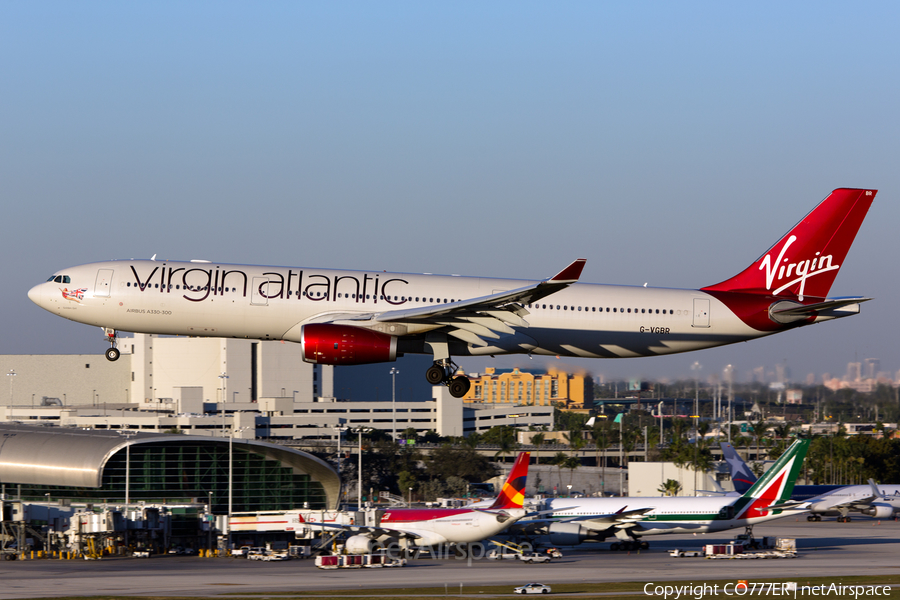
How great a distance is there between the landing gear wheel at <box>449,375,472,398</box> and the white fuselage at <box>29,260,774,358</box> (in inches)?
52.9

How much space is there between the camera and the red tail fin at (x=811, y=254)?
42.9 m

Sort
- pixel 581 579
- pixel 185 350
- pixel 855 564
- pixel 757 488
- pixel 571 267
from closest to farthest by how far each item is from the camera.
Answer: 1. pixel 571 267
2. pixel 581 579
3. pixel 855 564
4. pixel 757 488
5. pixel 185 350

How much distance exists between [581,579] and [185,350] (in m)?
132

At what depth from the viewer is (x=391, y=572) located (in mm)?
53969

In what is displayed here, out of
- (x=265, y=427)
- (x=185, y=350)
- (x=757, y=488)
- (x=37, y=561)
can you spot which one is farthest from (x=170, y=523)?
(x=185, y=350)

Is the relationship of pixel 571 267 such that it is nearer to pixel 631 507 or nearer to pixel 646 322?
pixel 646 322

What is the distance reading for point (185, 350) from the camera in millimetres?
172125

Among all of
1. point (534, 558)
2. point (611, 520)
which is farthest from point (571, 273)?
point (611, 520)

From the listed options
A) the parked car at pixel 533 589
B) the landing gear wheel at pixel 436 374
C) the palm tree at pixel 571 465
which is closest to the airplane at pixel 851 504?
the parked car at pixel 533 589

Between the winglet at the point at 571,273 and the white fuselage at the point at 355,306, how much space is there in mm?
5422

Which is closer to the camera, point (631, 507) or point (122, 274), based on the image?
point (122, 274)

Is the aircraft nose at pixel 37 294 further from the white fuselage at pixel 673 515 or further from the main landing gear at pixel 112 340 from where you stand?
the white fuselage at pixel 673 515

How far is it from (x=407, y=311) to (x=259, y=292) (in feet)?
20.1

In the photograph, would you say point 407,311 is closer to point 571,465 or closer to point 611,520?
point 611,520
